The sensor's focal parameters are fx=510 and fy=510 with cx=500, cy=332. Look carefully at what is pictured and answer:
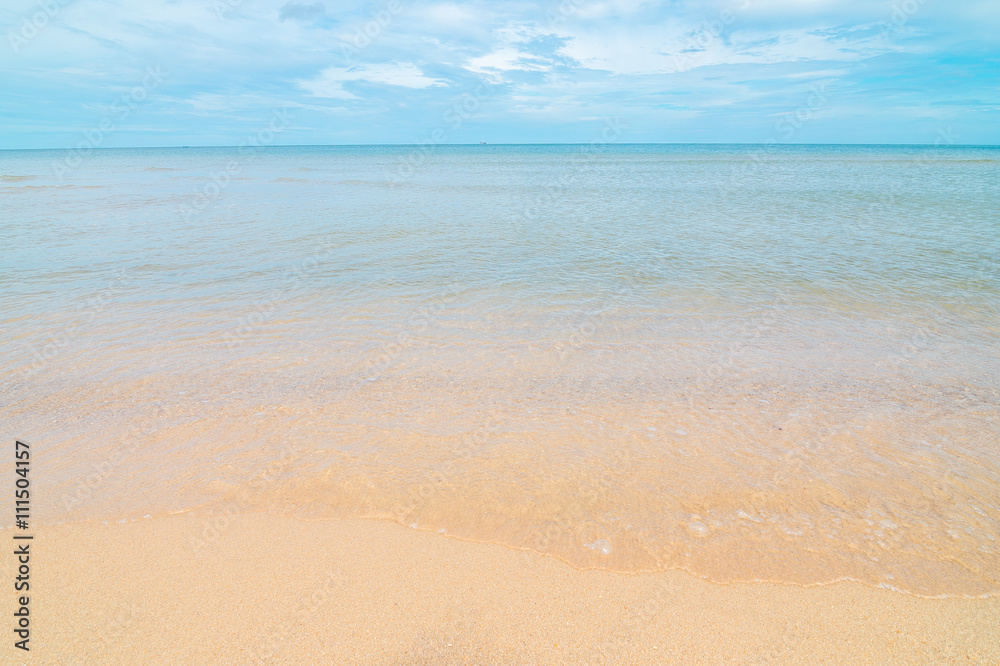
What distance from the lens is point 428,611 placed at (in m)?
3.01

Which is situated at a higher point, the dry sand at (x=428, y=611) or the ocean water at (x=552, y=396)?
the ocean water at (x=552, y=396)

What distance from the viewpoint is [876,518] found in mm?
3779

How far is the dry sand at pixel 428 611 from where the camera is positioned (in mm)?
2764

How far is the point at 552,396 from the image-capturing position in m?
5.71

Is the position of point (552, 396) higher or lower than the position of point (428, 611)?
higher

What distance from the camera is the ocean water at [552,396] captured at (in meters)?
3.77

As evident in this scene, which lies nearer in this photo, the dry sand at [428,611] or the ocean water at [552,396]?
the dry sand at [428,611]

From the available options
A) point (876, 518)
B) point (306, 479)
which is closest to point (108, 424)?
point (306, 479)

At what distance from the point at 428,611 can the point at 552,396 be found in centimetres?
303

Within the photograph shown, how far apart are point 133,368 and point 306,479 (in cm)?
374

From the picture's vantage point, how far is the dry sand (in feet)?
9.07

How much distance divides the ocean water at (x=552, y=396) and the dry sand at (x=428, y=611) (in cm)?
20

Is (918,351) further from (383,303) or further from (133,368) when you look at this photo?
(133,368)

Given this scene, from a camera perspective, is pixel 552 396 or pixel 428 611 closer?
pixel 428 611
